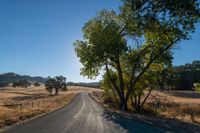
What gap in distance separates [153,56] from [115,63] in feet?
22.4

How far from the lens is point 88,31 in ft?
140

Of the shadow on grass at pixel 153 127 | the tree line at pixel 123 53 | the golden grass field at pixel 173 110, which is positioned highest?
the tree line at pixel 123 53

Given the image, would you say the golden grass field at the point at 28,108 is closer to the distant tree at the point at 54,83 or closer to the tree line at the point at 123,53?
the tree line at the point at 123,53

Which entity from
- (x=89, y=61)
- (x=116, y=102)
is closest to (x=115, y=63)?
(x=89, y=61)

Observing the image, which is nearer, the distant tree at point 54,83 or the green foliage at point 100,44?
the green foliage at point 100,44

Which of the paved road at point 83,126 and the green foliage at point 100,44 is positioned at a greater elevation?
the green foliage at point 100,44

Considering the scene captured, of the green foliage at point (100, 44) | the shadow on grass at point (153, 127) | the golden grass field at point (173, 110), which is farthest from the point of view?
the green foliage at point (100, 44)

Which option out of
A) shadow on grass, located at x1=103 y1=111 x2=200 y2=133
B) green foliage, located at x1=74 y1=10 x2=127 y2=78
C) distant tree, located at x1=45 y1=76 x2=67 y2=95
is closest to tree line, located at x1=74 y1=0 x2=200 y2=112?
green foliage, located at x1=74 y1=10 x2=127 y2=78

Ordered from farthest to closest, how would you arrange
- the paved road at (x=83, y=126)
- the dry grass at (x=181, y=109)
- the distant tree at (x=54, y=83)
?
the distant tree at (x=54, y=83)
the dry grass at (x=181, y=109)
the paved road at (x=83, y=126)

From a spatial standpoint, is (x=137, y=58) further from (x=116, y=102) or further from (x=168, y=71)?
(x=116, y=102)

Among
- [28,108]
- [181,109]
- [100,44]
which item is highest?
[100,44]

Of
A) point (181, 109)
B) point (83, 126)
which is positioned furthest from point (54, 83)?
point (83, 126)

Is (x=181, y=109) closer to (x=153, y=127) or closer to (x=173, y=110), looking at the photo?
(x=173, y=110)

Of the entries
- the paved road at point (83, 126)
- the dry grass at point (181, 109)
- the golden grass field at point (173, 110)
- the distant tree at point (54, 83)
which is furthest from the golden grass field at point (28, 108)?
the distant tree at point (54, 83)
